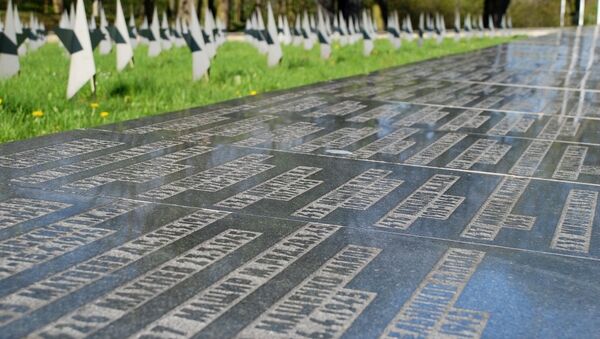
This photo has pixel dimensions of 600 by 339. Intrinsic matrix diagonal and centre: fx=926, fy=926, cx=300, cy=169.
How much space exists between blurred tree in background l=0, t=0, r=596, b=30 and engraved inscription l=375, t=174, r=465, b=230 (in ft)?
113

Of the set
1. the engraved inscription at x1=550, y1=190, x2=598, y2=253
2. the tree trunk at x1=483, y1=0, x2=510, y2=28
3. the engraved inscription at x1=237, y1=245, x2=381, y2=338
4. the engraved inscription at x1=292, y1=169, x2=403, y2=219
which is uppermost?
the engraved inscription at x1=237, y1=245, x2=381, y2=338

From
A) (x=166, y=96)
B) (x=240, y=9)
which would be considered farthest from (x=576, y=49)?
(x=240, y=9)

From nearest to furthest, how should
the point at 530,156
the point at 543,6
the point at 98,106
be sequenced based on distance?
the point at 530,156 → the point at 98,106 → the point at 543,6

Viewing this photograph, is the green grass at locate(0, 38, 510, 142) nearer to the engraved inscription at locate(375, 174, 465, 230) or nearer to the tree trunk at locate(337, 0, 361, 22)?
the engraved inscription at locate(375, 174, 465, 230)

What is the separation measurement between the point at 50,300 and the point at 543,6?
6181 cm

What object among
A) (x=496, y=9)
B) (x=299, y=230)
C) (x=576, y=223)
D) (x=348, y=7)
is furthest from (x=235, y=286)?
(x=496, y=9)

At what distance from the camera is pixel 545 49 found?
2586 cm

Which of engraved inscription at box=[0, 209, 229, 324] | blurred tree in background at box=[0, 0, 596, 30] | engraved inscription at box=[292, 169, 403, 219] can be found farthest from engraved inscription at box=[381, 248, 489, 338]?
blurred tree in background at box=[0, 0, 596, 30]

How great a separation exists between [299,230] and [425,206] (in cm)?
99

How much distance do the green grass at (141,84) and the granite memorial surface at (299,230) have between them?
0.70 metres

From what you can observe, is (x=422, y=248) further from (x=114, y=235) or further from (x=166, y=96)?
(x=166, y=96)

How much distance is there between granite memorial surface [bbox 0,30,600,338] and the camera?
3.45 m

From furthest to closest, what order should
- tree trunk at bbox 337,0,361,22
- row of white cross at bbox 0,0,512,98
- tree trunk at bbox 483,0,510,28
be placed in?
tree trunk at bbox 483,0,510,28 < tree trunk at bbox 337,0,361,22 < row of white cross at bbox 0,0,512,98

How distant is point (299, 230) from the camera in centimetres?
468
